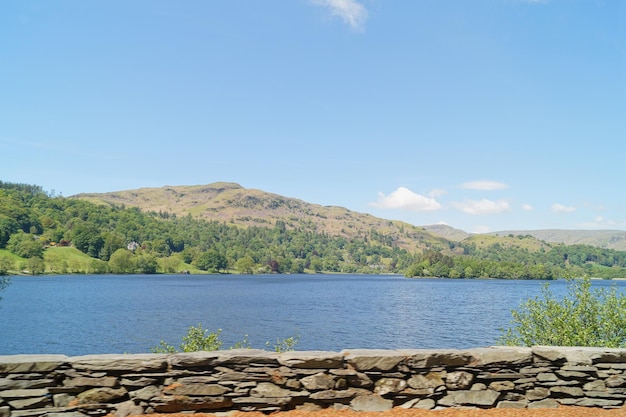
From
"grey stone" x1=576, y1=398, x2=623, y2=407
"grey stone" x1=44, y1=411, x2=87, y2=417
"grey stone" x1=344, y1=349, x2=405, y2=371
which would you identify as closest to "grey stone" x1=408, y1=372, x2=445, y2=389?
"grey stone" x1=344, y1=349, x2=405, y2=371

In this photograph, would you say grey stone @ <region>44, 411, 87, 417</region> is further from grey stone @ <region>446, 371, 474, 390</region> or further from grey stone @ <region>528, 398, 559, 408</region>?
grey stone @ <region>528, 398, 559, 408</region>

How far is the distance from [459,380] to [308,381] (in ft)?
9.19

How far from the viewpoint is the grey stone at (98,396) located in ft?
25.6

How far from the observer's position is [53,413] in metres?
7.62

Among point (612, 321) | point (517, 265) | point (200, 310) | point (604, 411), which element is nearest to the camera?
point (604, 411)

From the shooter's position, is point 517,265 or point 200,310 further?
point 517,265

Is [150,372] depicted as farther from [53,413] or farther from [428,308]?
[428,308]

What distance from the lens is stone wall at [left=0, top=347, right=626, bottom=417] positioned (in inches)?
306

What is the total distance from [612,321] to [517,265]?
19524cm

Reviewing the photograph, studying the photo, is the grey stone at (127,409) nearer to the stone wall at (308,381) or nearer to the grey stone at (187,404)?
the stone wall at (308,381)

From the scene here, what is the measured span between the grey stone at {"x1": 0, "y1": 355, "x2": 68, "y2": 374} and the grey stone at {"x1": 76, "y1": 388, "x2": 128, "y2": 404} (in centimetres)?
64

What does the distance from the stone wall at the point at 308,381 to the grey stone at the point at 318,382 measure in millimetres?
18

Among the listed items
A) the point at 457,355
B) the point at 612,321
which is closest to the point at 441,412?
the point at 457,355

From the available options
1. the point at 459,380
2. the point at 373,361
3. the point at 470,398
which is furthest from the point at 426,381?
the point at 373,361
